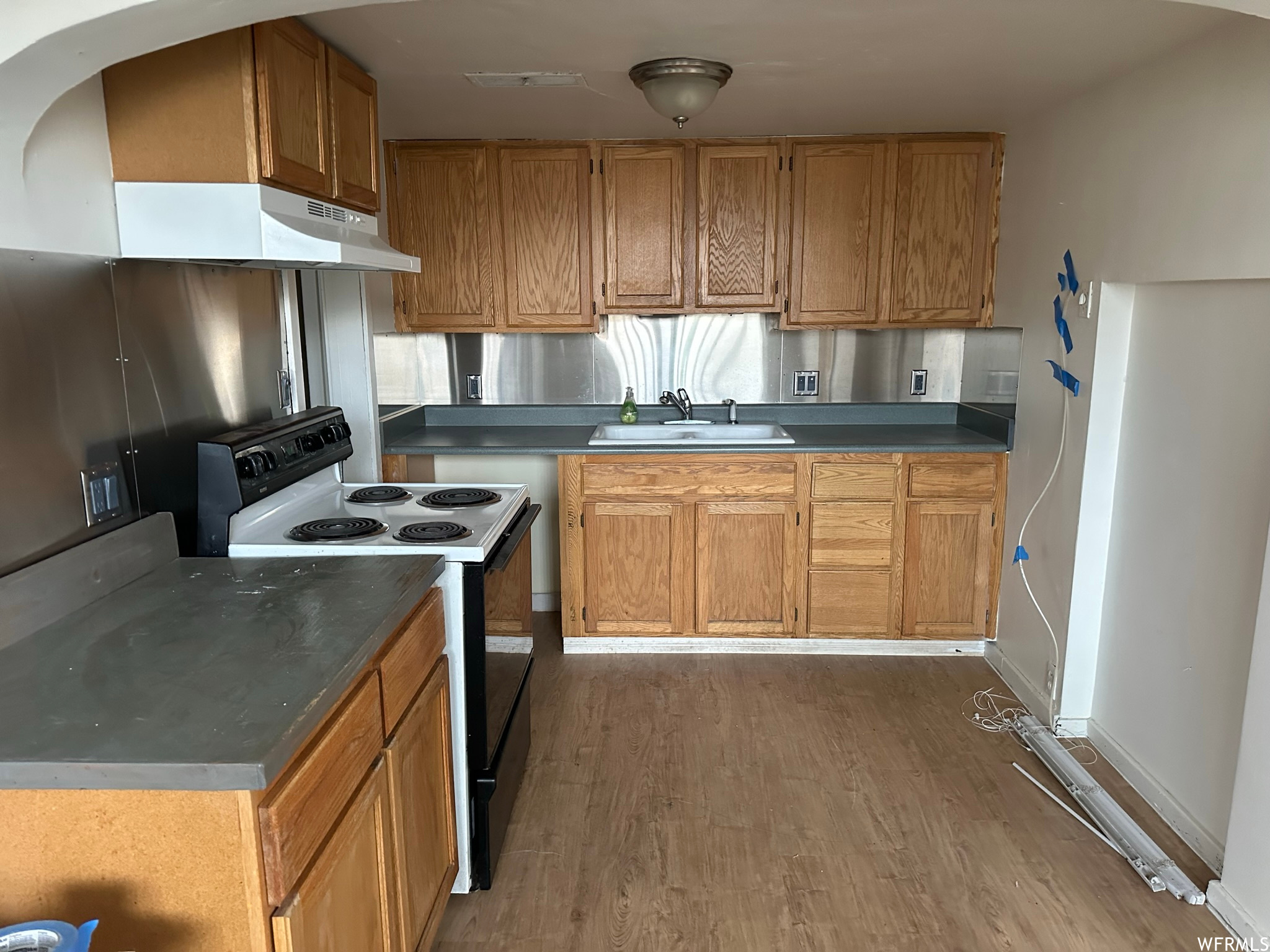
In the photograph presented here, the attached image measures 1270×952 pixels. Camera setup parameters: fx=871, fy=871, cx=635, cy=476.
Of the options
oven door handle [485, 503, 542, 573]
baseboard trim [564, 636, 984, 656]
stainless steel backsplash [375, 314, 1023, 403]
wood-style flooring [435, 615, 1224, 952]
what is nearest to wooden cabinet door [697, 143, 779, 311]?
stainless steel backsplash [375, 314, 1023, 403]

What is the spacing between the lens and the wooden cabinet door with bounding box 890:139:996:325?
141 inches

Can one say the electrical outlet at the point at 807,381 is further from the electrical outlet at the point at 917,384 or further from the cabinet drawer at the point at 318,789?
the cabinet drawer at the point at 318,789

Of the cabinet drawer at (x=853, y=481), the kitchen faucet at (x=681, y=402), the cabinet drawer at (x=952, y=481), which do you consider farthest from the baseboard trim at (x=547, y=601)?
the cabinet drawer at (x=952, y=481)

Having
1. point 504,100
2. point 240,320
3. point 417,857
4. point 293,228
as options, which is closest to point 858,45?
point 504,100

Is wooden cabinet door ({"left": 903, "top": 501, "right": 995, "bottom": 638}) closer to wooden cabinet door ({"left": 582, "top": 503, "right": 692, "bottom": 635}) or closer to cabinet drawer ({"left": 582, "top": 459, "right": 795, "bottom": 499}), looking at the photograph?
cabinet drawer ({"left": 582, "top": 459, "right": 795, "bottom": 499})

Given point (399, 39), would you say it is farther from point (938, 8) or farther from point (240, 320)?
point (938, 8)

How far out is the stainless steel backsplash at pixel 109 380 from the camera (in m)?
1.58

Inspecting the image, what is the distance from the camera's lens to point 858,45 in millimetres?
2428

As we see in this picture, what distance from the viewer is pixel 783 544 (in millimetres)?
3602

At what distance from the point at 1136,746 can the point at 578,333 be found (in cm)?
271

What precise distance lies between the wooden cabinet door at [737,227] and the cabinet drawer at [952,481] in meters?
0.94

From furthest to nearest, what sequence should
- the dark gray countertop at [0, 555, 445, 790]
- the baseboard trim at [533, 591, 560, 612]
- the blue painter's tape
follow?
the baseboard trim at [533, 591, 560, 612]
the blue painter's tape
the dark gray countertop at [0, 555, 445, 790]

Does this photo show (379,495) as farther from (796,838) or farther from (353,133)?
(796,838)

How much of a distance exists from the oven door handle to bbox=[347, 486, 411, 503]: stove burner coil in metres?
0.38
